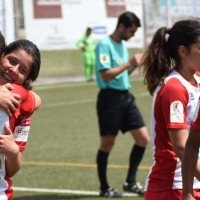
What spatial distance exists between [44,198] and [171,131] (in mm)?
4068

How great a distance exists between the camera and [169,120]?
4.04m

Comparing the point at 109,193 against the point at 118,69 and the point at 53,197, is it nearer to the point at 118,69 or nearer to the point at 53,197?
the point at 53,197

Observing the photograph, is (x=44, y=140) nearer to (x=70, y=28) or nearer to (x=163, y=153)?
(x=163, y=153)

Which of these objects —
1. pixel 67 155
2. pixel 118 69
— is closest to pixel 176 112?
pixel 118 69

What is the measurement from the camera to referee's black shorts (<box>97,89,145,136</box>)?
8.18 metres

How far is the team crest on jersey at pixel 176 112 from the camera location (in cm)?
400

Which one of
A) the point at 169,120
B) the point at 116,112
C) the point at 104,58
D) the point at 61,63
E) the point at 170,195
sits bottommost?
the point at 61,63

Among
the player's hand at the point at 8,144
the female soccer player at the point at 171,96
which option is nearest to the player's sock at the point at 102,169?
the female soccer player at the point at 171,96

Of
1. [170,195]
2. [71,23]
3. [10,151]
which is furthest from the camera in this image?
[71,23]

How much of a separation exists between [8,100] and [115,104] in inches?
193

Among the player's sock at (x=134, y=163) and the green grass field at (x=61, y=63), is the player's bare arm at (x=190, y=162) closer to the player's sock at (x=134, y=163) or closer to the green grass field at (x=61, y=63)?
the player's sock at (x=134, y=163)

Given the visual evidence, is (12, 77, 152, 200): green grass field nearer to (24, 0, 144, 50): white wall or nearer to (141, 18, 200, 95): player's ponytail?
(141, 18, 200, 95): player's ponytail

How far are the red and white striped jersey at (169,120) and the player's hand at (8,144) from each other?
101 cm

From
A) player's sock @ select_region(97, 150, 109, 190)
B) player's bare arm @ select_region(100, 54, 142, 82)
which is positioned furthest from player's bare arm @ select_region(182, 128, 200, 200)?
player's sock @ select_region(97, 150, 109, 190)
